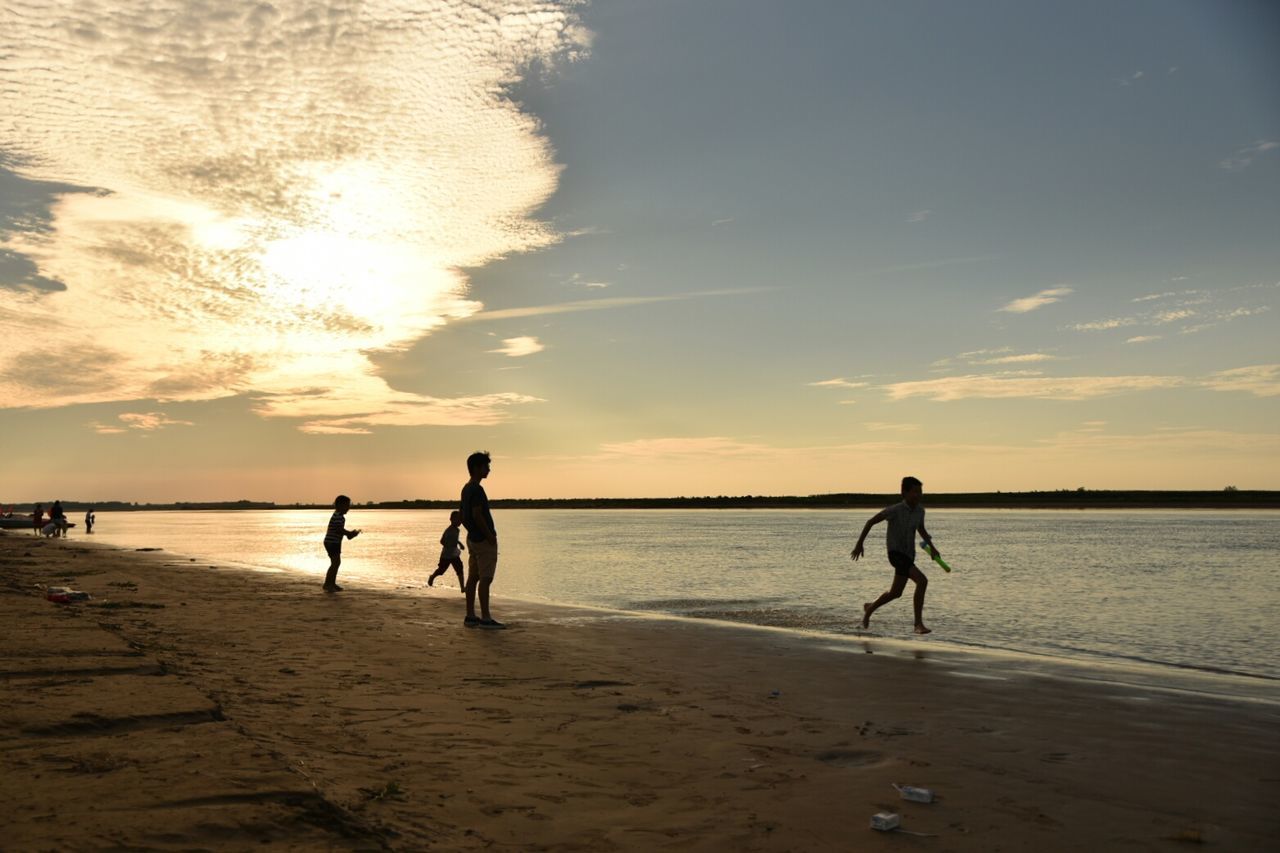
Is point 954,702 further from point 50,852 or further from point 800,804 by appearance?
point 50,852

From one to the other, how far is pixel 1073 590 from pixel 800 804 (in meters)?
20.7

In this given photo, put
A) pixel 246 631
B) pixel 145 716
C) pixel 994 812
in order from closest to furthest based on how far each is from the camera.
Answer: pixel 994 812 → pixel 145 716 → pixel 246 631

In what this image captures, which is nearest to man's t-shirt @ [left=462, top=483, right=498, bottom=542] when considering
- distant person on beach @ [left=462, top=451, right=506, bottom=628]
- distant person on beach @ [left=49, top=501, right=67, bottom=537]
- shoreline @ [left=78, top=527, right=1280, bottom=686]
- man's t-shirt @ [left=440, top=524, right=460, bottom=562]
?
distant person on beach @ [left=462, top=451, right=506, bottom=628]

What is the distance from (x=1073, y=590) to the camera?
23266 mm

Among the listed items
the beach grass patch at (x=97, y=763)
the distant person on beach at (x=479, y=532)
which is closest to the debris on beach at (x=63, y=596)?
the distant person on beach at (x=479, y=532)

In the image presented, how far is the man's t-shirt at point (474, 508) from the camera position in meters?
13.5

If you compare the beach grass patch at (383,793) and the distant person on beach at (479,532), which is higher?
the distant person on beach at (479,532)

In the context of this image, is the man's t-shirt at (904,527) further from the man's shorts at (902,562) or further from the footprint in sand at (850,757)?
the footprint in sand at (850,757)

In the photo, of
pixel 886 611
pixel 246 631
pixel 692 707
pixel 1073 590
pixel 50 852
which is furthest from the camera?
pixel 1073 590

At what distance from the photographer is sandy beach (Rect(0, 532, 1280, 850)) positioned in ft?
15.8

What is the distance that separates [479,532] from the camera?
1371 centimetres

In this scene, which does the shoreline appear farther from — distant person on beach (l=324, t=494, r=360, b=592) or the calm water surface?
distant person on beach (l=324, t=494, r=360, b=592)

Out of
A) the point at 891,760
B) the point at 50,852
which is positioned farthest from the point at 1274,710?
the point at 50,852

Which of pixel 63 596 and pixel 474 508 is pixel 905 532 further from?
pixel 63 596
